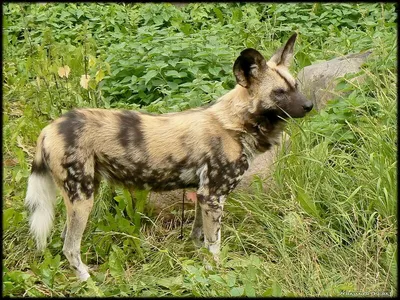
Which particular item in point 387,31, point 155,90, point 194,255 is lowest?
point 194,255

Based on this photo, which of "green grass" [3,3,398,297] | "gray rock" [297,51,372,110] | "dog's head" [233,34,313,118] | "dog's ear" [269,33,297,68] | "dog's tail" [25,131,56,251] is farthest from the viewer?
"gray rock" [297,51,372,110]

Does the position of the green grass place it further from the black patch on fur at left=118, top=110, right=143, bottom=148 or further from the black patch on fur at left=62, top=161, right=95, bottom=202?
the black patch on fur at left=118, top=110, right=143, bottom=148

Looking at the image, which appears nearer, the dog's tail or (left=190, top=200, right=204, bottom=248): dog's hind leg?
the dog's tail

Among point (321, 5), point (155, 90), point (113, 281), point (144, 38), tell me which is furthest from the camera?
point (321, 5)

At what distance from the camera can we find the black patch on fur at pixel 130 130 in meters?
3.55

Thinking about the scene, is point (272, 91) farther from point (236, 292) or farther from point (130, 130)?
point (236, 292)

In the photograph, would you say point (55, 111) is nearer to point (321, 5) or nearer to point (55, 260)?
point (55, 260)

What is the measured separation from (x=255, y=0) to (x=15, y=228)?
3.65m

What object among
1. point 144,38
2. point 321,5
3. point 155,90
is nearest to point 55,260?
point 155,90

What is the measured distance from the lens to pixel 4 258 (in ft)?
12.3

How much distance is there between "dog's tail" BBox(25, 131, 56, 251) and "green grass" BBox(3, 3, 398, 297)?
0.44 feet

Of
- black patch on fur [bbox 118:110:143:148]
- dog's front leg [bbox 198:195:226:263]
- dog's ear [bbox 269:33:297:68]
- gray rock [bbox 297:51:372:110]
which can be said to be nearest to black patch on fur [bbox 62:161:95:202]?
black patch on fur [bbox 118:110:143:148]

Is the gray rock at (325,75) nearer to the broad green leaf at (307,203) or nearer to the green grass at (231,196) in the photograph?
the green grass at (231,196)

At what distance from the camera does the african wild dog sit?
11.4ft
